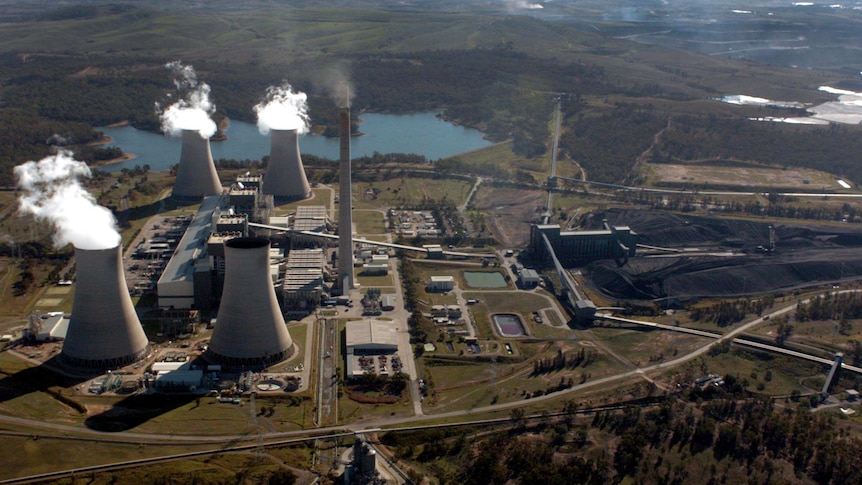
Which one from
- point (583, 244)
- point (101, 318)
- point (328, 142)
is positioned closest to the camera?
point (101, 318)

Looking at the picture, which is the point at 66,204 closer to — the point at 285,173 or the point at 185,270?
the point at 185,270

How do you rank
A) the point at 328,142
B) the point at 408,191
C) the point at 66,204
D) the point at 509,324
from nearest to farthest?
the point at 66,204 < the point at 509,324 < the point at 408,191 < the point at 328,142

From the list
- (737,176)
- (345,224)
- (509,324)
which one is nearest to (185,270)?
(345,224)

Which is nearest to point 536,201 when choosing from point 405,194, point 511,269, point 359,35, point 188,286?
point 405,194

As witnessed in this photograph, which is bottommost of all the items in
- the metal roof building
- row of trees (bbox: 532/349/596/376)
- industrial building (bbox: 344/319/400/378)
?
row of trees (bbox: 532/349/596/376)

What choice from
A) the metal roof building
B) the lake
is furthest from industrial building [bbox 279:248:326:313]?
the lake

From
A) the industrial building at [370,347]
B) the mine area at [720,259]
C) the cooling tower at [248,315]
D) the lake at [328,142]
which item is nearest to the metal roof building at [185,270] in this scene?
the cooling tower at [248,315]

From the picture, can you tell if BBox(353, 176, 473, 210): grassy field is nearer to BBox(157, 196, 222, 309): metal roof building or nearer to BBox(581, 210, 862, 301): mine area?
BBox(581, 210, 862, 301): mine area
